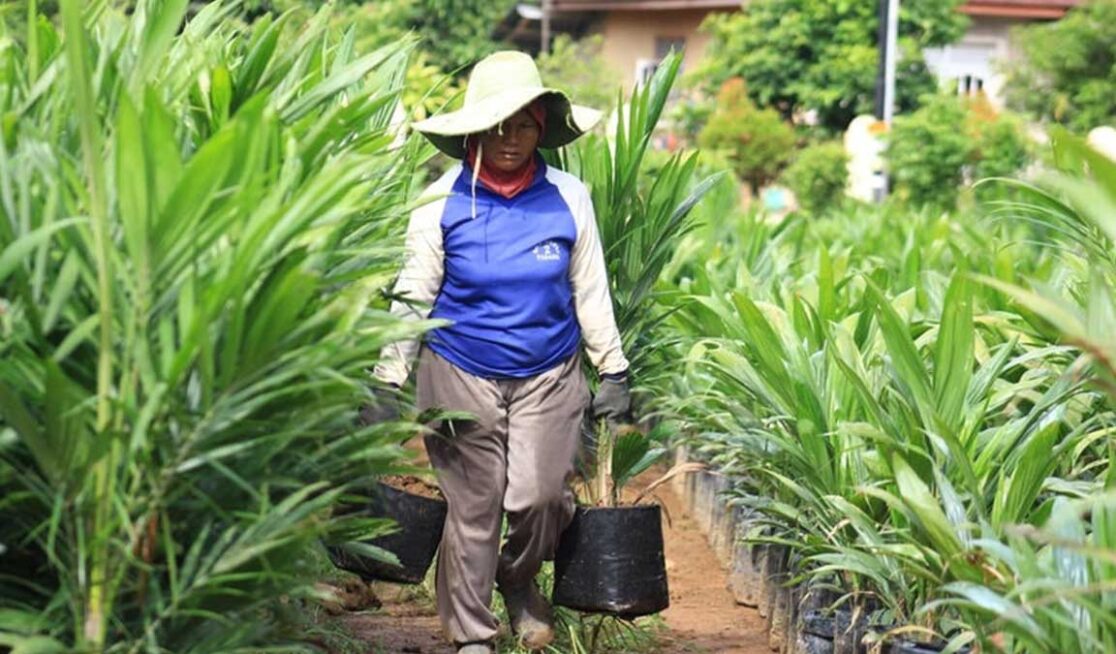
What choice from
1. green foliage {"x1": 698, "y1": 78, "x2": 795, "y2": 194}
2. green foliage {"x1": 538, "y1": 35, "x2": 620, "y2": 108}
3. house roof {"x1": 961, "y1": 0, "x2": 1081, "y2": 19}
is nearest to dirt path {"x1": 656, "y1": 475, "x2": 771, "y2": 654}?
green foliage {"x1": 538, "y1": 35, "x2": 620, "y2": 108}

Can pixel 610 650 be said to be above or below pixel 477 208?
below

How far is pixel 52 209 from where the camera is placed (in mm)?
3795

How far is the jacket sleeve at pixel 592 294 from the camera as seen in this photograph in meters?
5.98

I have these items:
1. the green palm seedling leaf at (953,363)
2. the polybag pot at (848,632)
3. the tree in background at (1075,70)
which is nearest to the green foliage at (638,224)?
the polybag pot at (848,632)

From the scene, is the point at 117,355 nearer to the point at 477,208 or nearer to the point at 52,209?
the point at 52,209

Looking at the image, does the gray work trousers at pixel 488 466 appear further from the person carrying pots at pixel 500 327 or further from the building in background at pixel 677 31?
the building in background at pixel 677 31

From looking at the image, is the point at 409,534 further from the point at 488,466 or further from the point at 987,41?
the point at 987,41

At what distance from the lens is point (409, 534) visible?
593cm

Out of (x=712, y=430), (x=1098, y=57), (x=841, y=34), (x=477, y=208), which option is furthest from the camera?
(x=841, y=34)

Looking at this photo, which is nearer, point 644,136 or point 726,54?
point 644,136

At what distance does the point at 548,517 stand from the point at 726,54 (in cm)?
2585

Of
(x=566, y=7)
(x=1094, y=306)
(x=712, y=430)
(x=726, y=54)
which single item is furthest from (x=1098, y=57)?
(x=1094, y=306)

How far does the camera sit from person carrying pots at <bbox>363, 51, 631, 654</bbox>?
581cm

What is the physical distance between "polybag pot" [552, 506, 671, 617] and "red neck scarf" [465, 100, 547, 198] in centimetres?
98
